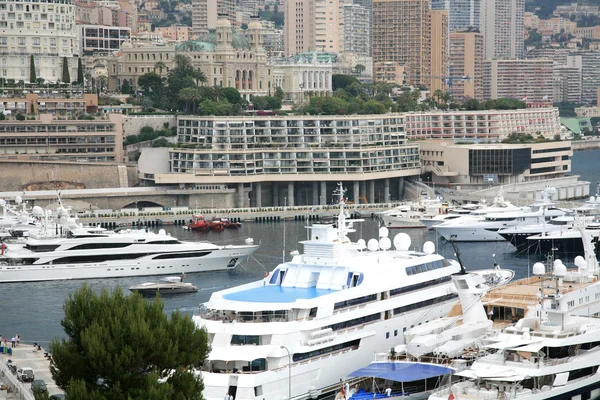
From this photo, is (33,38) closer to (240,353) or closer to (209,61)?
(209,61)

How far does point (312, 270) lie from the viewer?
46.5 metres

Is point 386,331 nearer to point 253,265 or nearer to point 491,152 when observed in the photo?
point 253,265

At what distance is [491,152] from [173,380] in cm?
8126

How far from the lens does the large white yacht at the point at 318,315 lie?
41.0 meters

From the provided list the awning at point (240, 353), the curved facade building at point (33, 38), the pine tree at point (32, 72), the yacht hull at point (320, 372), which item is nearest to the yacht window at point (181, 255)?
the yacht hull at point (320, 372)

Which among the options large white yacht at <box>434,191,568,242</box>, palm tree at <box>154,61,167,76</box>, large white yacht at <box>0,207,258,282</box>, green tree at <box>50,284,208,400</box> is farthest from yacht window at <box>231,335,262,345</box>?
palm tree at <box>154,61,167,76</box>

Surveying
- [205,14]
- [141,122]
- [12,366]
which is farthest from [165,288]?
[205,14]

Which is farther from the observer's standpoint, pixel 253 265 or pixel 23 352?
pixel 253 265

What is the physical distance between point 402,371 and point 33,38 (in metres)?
88.8

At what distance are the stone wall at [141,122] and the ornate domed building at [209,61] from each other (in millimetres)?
18926

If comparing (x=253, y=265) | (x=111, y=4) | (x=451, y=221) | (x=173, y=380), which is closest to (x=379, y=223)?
(x=451, y=221)

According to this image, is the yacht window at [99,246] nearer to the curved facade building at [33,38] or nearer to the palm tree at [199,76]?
the curved facade building at [33,38]

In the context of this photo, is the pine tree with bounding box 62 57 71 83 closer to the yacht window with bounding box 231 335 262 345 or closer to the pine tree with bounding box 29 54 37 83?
the pine tree with bounding box 29 54 37 83

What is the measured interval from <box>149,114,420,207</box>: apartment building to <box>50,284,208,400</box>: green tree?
67.6 m
